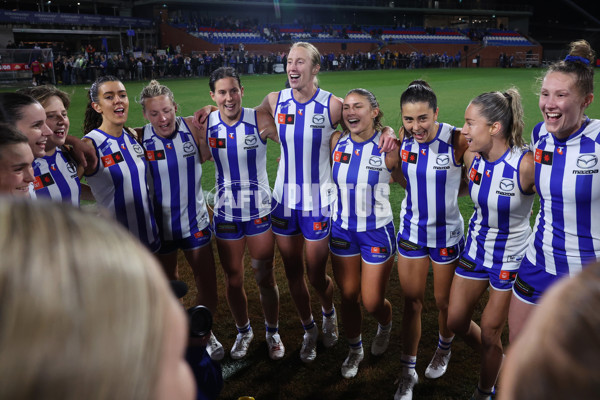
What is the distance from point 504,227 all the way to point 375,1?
2191 inches

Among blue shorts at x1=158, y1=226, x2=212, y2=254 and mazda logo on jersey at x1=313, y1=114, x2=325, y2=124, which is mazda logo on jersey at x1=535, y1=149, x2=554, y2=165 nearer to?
mazda logo on jersey at x1=313, y1=114, x2=325, y2=124

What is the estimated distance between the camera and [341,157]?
3.83 metres

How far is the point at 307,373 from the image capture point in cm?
380

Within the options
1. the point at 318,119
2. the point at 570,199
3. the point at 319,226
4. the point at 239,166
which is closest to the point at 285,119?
the point at 318,119

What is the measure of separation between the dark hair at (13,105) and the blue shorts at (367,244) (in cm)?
250

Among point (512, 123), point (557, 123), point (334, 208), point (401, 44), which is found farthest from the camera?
point (401, 44)

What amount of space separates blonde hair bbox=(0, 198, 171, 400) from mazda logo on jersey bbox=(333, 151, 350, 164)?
131 inches

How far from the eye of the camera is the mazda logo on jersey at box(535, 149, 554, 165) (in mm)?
2908

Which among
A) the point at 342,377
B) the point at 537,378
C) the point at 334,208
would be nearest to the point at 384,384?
the point at 342,377

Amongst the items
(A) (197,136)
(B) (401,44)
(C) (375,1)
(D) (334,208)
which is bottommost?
(D) (334,208)

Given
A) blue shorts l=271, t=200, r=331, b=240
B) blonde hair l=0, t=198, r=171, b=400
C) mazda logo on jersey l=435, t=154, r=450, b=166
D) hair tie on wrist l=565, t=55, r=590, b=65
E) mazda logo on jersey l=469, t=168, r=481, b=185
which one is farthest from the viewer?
blue shorts l=271, t=200, r=331, b=240

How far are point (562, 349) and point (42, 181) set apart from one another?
360 cm

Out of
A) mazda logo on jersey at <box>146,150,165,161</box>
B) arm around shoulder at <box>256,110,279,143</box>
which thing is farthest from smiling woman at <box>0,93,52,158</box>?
arm around shoulder at <box>256,110,279,143</box>

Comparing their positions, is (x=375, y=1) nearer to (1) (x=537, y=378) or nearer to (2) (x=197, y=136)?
(2) (x=197, y=136)
